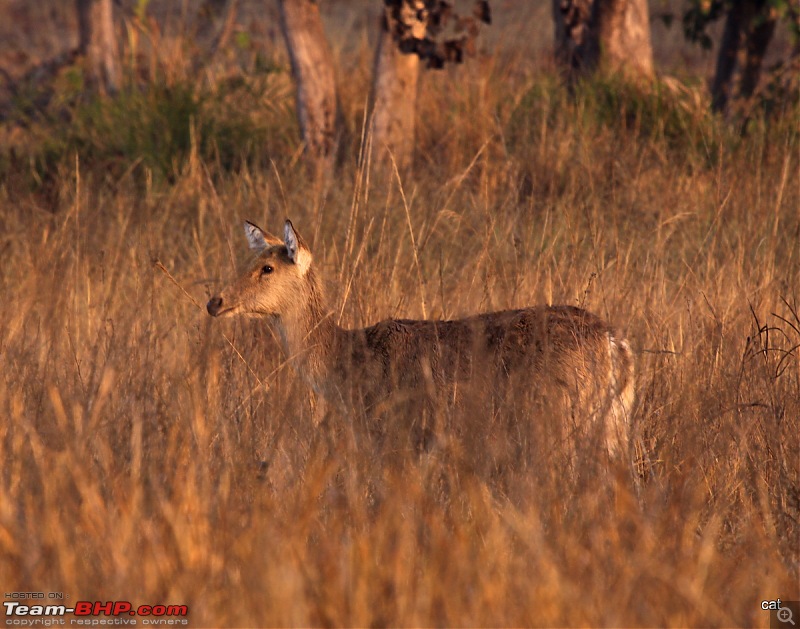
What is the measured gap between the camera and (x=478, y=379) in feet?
15.3

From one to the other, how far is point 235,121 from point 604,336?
222 inches

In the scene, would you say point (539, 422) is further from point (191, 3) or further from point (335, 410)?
point (191, 3)

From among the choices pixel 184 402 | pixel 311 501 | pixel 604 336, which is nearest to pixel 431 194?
pixel 604 336

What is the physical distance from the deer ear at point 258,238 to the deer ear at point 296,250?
0.91 feet

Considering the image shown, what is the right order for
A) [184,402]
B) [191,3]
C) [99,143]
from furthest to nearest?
[191,3] < [99,143] < [184,402]

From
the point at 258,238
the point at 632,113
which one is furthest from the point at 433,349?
the point at 632,113

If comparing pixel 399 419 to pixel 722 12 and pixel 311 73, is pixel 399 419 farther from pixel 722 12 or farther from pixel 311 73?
pixel 722 12

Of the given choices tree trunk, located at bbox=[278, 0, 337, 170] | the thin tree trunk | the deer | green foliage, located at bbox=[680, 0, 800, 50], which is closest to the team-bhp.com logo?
the deer

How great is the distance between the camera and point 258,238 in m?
5.88

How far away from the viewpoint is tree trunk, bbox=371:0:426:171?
9.02 metres

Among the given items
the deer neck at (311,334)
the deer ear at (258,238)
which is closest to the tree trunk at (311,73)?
the deer ear at (258,238)

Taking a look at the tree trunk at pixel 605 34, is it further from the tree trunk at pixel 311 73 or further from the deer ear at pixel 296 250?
the deer ear at pixel 296 250

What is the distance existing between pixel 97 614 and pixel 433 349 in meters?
2.32

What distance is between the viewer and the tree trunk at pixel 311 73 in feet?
30.2
